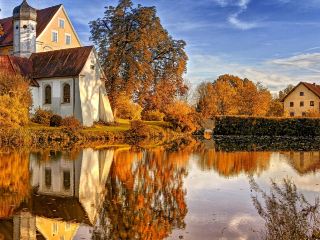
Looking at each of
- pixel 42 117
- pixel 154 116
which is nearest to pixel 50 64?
pixel 42 117

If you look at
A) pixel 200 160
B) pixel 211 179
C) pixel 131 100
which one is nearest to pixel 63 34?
pixel 131 100

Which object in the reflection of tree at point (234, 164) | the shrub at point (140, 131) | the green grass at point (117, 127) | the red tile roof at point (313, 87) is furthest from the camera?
the red tile roof at point (313, 87)

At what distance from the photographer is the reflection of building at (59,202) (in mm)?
7590

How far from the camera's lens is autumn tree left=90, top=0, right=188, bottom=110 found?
4075 centimetres

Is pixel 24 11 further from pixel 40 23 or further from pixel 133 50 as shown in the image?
pixel 133 50

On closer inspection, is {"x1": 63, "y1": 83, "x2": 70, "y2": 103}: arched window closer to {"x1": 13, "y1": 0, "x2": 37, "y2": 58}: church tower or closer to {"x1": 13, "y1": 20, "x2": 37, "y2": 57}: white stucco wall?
{"x1": 13, "y1": 0, "x2": 37, "y2": 58}: church tower

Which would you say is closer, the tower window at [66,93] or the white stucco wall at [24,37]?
the tower window at [66,93]

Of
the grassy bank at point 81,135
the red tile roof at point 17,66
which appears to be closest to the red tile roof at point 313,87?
the grassy bank at point 81,135

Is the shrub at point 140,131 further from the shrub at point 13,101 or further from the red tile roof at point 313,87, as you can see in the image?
the red tile roof at point 313,87

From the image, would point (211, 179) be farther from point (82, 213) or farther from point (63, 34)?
point (63, 34)

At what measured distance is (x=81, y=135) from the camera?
32125 mm

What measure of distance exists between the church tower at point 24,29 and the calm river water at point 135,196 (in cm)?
2865

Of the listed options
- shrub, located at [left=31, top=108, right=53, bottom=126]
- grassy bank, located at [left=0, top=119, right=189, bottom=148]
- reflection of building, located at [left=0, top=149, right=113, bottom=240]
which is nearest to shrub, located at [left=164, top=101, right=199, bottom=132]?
grassy bank, located at [left=0, top=119, right=189, bottom=148]

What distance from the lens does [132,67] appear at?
132 ft
